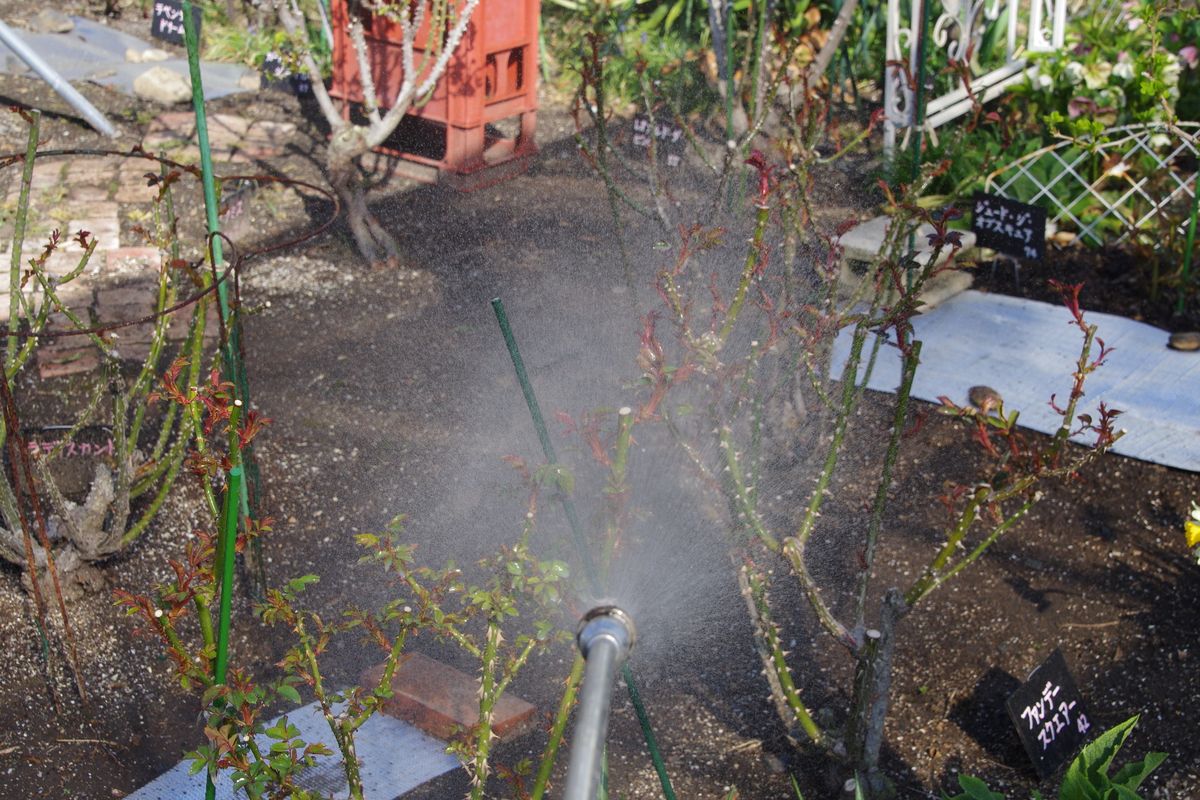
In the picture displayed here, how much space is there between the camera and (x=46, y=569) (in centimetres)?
294

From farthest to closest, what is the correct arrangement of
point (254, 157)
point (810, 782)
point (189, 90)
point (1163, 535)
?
point (189, 90)
point (254, 157)
point (1163, 535)
point (810, 782)

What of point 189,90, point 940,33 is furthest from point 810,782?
point 189,90

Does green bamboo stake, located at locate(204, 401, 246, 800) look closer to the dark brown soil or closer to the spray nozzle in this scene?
the spray nozzle

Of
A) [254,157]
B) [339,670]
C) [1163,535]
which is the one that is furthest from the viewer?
[254,157]

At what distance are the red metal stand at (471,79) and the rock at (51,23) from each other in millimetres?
2799

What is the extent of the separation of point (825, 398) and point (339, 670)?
4.44ft

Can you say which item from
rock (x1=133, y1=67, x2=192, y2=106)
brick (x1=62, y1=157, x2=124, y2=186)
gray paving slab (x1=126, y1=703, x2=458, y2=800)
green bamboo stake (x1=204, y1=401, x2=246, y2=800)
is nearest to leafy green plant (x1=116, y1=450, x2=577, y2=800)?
green bamboo stake (x1=204, y1=401, x2=246, y2=800)

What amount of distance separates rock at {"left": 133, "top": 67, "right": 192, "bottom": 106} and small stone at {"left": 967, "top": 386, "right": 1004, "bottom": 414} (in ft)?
15.4

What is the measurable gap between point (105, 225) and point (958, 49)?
163 inches

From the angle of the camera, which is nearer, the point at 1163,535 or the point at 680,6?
the point at 1163,535

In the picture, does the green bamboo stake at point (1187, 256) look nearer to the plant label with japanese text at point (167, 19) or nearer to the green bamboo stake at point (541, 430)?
the green bamboo stake at point (541, 430)

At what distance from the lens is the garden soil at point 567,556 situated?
2596 millimetres

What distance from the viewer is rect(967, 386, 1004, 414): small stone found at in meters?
3.95

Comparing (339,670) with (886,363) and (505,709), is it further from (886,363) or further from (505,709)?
(886,363)
